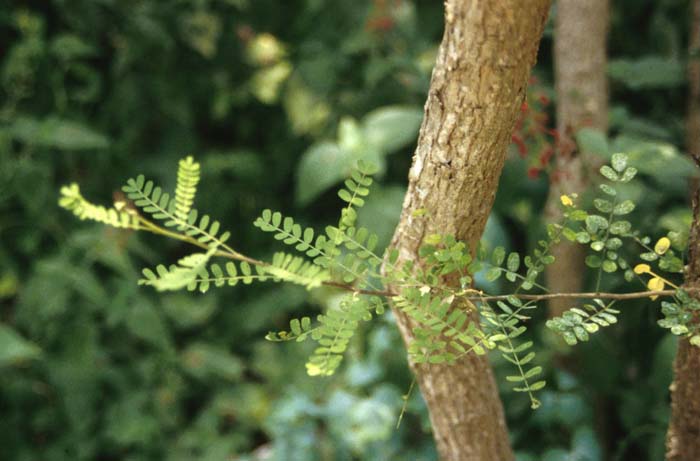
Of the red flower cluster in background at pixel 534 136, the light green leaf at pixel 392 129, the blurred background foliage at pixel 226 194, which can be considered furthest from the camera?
the light green leaf at pixel 392 129

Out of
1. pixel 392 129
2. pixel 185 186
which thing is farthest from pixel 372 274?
pixel 392 129

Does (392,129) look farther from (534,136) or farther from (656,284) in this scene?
(656,284)

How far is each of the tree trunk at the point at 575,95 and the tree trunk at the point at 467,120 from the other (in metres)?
0.50

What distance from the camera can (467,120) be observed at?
0.68m

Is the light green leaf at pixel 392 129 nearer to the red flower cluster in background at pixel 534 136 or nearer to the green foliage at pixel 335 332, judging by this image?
the red flower cluster in background at pixel 534 136

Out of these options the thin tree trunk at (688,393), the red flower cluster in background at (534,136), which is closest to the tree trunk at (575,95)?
the red flower cluster in background at (534,136)

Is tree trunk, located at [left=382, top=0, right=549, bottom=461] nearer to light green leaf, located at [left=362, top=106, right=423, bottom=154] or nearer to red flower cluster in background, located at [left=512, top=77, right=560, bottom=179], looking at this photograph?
red flower cluster in background, located at [left=512, top=77, right=560, bottom=179]

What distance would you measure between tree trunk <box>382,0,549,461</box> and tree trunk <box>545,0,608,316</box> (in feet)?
1.63

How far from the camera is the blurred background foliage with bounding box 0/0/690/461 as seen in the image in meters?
1.37

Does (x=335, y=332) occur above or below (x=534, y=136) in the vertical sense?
below

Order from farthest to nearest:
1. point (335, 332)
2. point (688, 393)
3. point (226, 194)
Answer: point (226, 194)
point (688, 393)
point (335, 332)

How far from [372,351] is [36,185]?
879 mm

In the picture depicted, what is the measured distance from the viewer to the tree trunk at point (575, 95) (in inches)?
49.0

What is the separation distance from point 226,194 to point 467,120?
1274 millimetres
